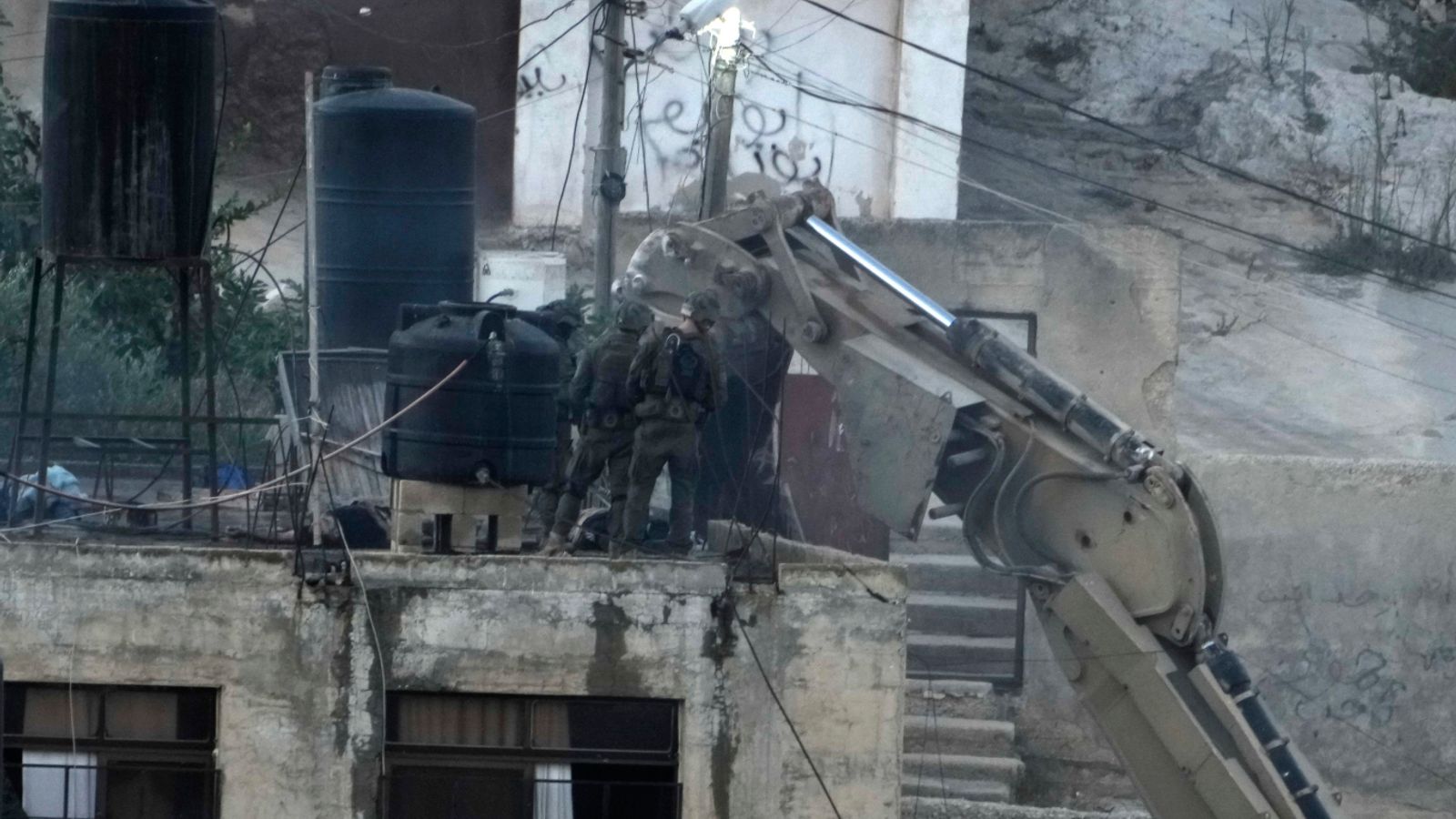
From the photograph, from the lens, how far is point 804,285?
1055 cm

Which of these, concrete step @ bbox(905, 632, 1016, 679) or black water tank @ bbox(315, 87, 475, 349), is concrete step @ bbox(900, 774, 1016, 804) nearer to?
concrete step @ bbox(905, 632, 1016, 679)

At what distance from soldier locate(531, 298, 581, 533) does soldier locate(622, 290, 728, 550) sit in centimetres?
47

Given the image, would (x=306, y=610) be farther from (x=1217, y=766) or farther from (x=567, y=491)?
(x=1217, y=766)

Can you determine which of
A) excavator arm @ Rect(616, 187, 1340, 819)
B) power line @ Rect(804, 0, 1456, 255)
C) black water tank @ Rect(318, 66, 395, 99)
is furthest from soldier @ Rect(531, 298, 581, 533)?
power line @ Rect(804, 0, 1456, 255)

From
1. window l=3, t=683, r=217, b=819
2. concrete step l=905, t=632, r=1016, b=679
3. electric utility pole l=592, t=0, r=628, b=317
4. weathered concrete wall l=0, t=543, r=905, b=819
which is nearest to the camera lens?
weathered concrete wall l=0, t=543, r=905, b=819

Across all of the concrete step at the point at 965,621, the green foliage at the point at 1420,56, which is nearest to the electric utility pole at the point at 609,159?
the concrete step at the point at 965,621

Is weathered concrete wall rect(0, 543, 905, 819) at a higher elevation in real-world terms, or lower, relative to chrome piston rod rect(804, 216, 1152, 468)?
lower

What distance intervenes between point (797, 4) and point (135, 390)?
892cm

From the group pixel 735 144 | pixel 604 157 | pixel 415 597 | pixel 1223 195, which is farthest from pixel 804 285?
pixel 1223 195

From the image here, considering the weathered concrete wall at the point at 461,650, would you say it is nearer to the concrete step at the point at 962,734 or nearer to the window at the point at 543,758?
the window at the point at 543,758

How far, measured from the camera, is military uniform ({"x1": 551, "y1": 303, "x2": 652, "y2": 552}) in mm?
10055

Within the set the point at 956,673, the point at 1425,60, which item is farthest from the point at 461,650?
the point at 1425,60

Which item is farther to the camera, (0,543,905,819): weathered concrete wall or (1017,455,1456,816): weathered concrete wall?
(1017,455,1456,816): weathered concrete wall

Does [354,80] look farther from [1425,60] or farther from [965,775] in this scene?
[1425,60]
